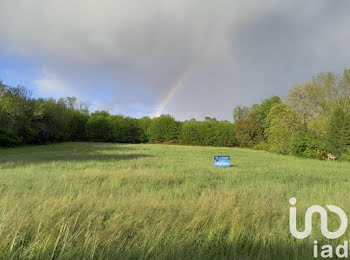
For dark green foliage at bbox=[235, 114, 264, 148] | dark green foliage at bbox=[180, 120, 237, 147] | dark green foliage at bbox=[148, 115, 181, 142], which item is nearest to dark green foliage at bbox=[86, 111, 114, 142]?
dark green foliage at bbox=[148, 115, 181, 142]

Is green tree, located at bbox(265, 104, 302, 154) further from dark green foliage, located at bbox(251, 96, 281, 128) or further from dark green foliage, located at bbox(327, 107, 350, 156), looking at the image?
dark green foliage, located at bbox(251, 96, 281, 128)

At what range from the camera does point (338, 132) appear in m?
21.1

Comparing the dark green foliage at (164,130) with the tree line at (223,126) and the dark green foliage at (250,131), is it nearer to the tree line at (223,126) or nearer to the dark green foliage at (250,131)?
the tree line at (223,126)

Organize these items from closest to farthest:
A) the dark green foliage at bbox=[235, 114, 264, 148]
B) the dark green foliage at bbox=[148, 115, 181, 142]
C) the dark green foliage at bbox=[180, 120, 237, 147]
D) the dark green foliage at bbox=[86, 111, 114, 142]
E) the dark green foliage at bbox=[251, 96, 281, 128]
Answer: the dark green foliage at bbox=[235, 114, 264, 148], the dark green foliage at bbox=[180, 120, 237, 147], the dark green foliage at bbox=[86, 111, 114, 142], the dark green foliage at bbox=[148, 115, 181, 142], the dark green foliage at bbox=[251, 96, 281, 128]

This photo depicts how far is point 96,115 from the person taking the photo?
157 feet

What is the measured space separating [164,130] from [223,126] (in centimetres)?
1349

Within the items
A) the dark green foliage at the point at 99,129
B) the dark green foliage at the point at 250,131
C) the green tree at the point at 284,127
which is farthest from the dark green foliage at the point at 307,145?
the dark green foliage at the point at 99,129

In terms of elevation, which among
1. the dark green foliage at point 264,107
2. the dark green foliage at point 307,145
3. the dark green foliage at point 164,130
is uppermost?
the dark green foliage at point 264,107

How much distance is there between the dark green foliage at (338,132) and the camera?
2062 cm

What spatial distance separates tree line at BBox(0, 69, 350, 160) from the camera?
2288 cm

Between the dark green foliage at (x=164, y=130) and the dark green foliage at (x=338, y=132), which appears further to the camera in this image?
the dark green foliage at (x=164, y=130)

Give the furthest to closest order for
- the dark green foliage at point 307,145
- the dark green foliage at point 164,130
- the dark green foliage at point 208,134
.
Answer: the dark green foliage at point 164,130, the dark green foliage at point 208,134, the dark green foliage at point 307,145

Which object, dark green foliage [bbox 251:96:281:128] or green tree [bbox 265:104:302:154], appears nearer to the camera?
green tree [bbox 265:104:302:154]

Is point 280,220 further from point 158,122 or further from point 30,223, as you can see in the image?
point 158,122
